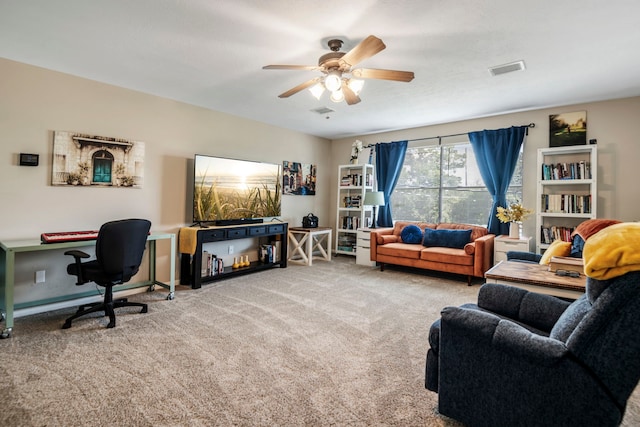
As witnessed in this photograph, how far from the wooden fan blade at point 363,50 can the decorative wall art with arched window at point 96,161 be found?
2.87m

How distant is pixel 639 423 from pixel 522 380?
967 millimetres

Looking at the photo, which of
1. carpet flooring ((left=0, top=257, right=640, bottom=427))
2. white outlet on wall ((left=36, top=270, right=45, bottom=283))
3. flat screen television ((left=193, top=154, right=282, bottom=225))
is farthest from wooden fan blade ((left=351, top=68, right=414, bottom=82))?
white outlet on wall ((left=36, top=270, right=45, bottom=283))

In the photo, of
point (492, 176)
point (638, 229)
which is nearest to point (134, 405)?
point (638, 229)

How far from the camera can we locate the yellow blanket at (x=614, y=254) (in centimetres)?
120

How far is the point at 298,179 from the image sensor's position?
6238 millimetres

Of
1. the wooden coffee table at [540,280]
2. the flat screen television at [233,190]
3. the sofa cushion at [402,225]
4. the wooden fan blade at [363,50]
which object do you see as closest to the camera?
the wooden coffee table at [540,280]

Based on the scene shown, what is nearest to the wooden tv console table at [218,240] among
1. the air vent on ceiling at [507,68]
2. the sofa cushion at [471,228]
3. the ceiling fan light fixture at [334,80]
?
the ceiling fan light fixture at [334,80]

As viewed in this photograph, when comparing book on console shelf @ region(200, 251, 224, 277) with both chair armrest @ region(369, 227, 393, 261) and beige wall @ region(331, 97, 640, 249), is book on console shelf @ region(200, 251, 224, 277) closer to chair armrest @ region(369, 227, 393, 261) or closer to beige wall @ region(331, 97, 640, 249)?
chair armrest @ region(369, 227, 393, 261)

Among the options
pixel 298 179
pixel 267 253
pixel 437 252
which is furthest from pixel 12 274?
pixel 437 252

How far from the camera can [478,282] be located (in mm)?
→ 4707

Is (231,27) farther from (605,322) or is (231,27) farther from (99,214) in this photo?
(605,322)

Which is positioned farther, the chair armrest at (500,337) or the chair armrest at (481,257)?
the chair armrest at (481,257)

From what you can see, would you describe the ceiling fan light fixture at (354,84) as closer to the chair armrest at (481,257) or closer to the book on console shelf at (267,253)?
the chair armrest at (481,257)

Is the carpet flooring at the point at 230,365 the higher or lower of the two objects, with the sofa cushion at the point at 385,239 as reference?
lower
